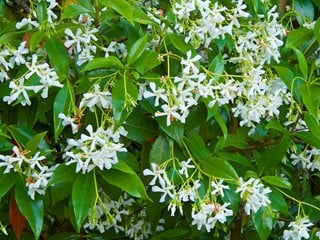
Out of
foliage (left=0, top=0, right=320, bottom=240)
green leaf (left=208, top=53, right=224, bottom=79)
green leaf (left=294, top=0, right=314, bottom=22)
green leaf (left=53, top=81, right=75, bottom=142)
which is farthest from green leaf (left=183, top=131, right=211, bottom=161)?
green leaf (left=294, top=0, right=314, bottom=22)

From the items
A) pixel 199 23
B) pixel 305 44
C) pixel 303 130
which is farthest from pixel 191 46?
pixel 305 44

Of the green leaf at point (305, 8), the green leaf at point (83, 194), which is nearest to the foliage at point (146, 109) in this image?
the green leaf at point (83, 194)

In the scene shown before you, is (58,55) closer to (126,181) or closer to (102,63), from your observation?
(102,63)

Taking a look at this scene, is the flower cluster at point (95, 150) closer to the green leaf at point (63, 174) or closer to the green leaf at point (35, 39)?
the green leaf at point (63, 174)

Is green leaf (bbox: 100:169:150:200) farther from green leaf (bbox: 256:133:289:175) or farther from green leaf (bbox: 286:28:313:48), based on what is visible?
green leaf (bbox: 286:28:313:48)

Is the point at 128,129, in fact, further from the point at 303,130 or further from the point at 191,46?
the point at 303,130
